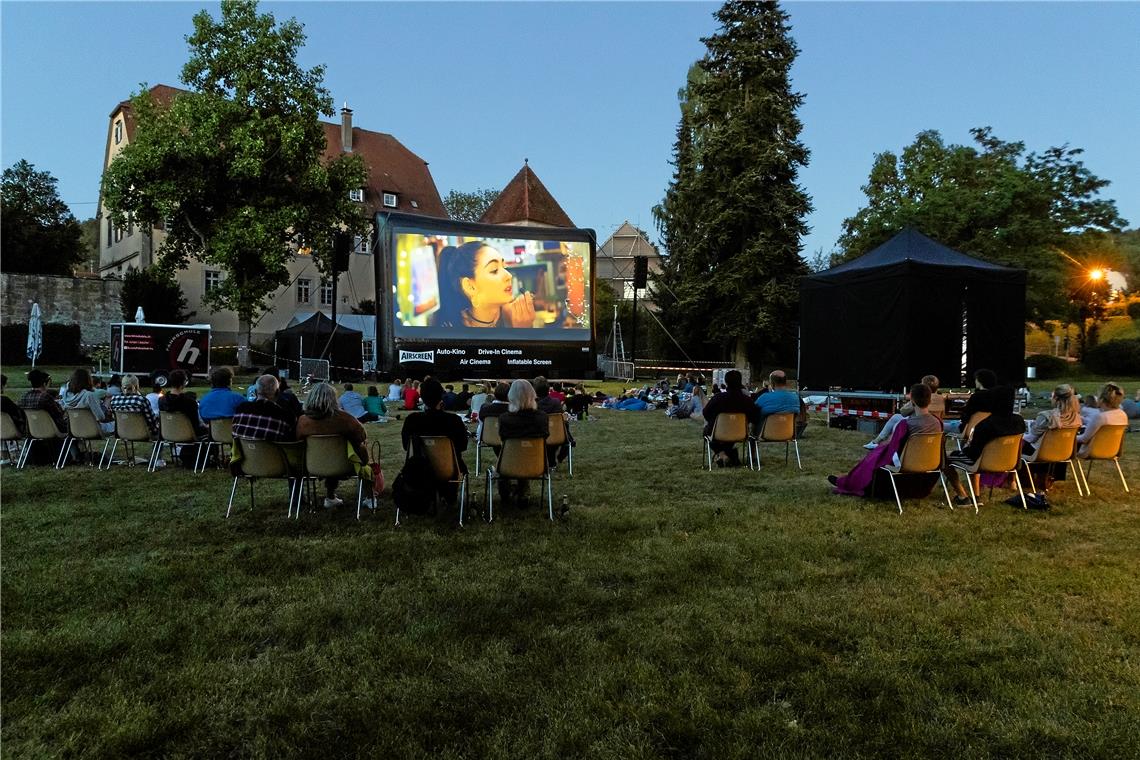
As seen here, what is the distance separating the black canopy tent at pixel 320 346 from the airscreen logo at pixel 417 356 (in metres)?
11.4

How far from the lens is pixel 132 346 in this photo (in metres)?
22.7

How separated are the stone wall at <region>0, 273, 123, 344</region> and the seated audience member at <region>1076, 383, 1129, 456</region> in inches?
1353

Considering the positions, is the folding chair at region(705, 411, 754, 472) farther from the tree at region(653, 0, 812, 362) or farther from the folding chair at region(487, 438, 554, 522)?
the tree at region(653, 0, 812, 362)

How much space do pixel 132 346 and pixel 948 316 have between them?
23038mm

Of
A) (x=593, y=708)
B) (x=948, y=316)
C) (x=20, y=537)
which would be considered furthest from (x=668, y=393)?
(x=593, y=708)

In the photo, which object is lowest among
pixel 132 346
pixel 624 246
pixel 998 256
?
pixel 132 346

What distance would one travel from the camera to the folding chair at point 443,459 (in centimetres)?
555

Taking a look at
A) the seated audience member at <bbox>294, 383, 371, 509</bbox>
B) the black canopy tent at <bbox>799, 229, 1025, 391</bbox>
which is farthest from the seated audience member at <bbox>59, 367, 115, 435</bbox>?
the black canopy tent at <bbox>799, 229, 1025, 391</bbox>

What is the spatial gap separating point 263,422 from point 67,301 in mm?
32242

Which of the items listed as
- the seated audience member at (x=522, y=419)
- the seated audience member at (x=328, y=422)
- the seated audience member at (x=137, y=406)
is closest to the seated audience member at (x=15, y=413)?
the seated audience member at (x=137, y=406)

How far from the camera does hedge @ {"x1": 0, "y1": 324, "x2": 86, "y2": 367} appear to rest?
27.8 m

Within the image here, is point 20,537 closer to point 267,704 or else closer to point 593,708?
point 267,704

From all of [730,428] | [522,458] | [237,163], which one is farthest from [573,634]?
[237,163]

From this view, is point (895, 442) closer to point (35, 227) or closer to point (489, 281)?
point (489, 281)
